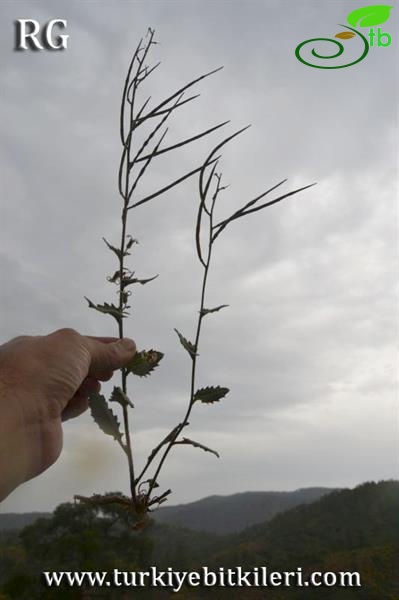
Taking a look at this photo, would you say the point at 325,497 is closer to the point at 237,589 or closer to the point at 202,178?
the point at 237,589

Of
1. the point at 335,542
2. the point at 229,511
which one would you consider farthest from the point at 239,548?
the point at 229,511

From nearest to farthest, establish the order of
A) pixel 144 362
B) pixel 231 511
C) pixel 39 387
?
pixel 144 362 < pixel 39 387 < pixel 231 511

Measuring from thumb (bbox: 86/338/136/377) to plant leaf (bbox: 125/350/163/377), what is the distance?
67 mm

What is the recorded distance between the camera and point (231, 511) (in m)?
77.5

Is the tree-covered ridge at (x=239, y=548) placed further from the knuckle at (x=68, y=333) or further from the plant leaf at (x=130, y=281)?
the plant leaf at (x=130, y=281)

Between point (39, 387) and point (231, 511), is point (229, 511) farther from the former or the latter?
point (39, 387)

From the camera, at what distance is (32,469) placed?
2.60 meters

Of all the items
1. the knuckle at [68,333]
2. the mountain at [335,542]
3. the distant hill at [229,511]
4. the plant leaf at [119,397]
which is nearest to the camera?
Answer: the plant leaf at [119,397]

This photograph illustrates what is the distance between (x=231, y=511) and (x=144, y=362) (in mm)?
81900

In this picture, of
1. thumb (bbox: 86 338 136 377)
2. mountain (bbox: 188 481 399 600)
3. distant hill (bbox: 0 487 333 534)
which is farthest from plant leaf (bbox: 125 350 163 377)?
distant hill (bbox: 0 487 333 534)

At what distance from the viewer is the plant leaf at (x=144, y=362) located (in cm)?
222

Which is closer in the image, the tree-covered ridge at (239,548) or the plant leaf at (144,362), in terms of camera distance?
the plant leaf at (144,362)

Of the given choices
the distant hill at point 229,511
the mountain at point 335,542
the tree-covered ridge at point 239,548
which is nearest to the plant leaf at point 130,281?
the tree-covered ridge at point 239,548

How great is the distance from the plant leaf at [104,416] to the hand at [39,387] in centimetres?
26
